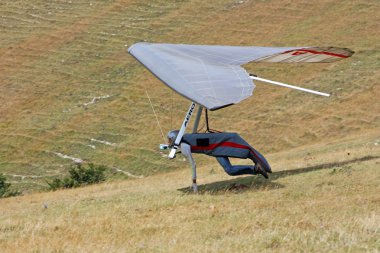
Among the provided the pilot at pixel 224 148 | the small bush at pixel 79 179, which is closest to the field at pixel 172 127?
the pilot at pixel 224 148

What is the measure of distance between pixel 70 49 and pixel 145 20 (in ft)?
31.5

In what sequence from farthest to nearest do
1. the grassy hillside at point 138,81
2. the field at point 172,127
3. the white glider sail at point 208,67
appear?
the grassy hillside at point 138,81 < the white glider sail at point 208,67 < the field at point 172,127

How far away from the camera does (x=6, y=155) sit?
4547cm

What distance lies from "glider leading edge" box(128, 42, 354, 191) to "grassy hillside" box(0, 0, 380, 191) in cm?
1859

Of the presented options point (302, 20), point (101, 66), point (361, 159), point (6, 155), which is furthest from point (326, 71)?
point (361, 159)

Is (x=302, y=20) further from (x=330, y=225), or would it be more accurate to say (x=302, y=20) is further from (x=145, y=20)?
(x=330, y=225)

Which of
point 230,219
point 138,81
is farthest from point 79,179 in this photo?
point 138,81

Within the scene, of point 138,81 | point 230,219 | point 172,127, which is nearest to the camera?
point 230,219

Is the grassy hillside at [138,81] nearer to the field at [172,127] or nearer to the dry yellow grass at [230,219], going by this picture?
the field at [172,127]

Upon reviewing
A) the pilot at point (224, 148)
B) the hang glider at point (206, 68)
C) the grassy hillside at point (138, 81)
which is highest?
the hang glider at point (206, 68)

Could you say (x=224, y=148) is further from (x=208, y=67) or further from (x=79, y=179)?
(x=79, y=179)

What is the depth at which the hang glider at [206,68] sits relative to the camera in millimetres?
15391

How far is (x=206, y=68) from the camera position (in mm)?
17547

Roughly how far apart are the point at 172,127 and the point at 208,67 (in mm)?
30210
